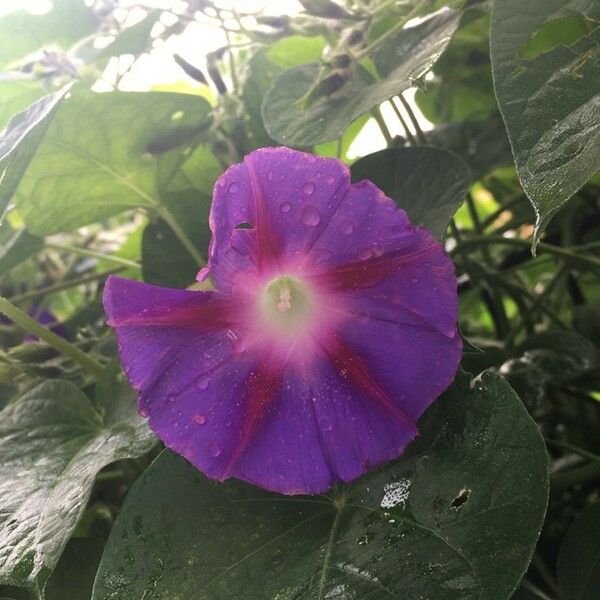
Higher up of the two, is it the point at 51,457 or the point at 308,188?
the point at 308,188

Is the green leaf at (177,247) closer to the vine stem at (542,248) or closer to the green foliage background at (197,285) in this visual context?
the green foliage background at (197,285)

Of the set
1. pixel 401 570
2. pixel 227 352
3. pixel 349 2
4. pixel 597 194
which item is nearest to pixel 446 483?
pixel 401 570

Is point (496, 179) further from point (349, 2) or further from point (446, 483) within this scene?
point (446, 483)

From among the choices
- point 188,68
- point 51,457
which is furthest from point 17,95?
point 51,457

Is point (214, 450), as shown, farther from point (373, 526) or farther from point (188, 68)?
point (188, 68)

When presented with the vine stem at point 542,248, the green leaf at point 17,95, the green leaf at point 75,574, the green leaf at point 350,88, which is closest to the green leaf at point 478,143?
the vine stem at point 542,248

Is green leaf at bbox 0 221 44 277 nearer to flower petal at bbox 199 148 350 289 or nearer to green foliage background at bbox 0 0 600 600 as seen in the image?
green foliage background at bbox 0 0 600 600

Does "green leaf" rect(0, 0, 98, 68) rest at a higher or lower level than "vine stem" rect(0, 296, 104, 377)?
higher

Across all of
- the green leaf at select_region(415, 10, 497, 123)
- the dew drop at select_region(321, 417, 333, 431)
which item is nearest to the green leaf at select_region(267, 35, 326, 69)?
the green leaf at select_region(415, 10, 497, 123)
